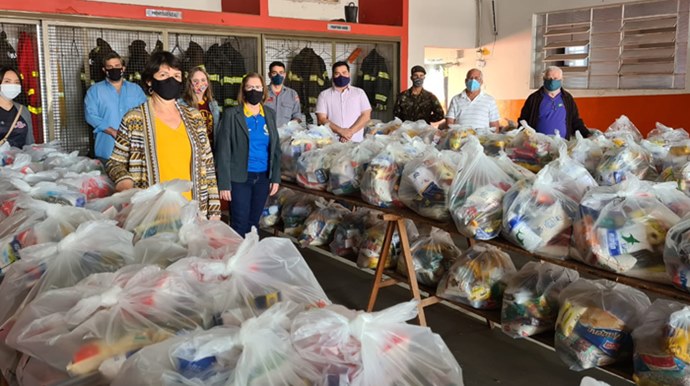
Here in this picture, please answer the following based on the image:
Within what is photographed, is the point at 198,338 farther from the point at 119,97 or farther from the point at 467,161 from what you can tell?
the point at 119,97

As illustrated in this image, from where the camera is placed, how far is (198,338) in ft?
3.23

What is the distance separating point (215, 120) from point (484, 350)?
236 centimetres

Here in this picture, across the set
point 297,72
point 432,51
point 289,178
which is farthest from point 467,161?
point 432,51

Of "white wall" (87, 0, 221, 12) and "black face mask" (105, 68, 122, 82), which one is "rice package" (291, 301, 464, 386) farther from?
"white wall" (87, 0, 221, 12)

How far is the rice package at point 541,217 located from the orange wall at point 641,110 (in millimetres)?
6424

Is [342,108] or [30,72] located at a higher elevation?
[30,72]

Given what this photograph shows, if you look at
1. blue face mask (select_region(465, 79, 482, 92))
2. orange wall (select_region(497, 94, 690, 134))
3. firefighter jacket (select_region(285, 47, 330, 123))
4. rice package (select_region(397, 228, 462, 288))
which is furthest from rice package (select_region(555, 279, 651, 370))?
orange wall (select_region(497, 94, 690, 134))

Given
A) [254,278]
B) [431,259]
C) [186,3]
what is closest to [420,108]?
[431,259]

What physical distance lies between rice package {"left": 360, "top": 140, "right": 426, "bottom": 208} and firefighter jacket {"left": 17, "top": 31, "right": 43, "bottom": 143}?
3.95 meters

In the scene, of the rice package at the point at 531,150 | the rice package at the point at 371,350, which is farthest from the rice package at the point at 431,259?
the rice package at the point at 371,350

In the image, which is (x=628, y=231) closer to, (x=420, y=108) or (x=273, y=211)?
(x=273, y=211)

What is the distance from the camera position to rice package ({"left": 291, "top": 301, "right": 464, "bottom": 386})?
94 centimetres

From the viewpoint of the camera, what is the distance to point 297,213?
4.55 m

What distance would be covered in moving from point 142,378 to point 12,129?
429 cm
